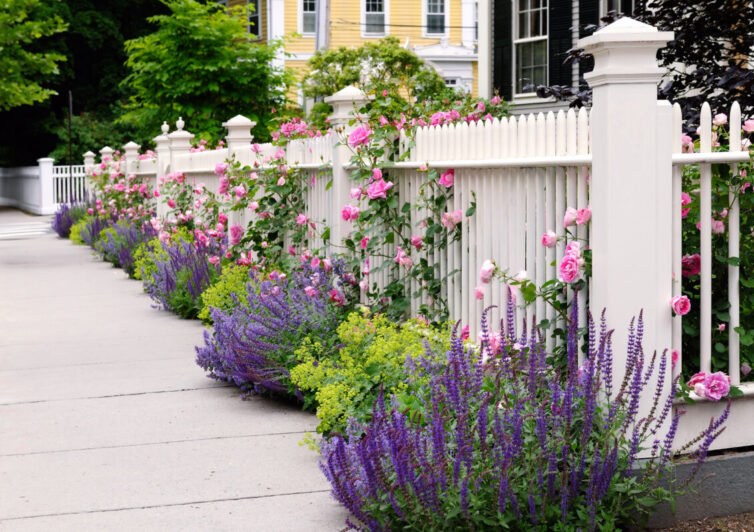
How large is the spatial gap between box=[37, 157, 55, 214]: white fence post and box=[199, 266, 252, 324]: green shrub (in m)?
23.2

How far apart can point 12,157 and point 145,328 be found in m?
34.7

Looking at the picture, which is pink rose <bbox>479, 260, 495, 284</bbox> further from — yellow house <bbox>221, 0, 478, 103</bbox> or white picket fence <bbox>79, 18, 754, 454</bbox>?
yellow house <bbox>221, 0, 478, 103</bbox>

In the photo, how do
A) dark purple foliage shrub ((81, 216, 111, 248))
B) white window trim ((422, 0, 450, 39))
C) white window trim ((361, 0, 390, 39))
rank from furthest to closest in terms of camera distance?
white window trim ((422, 0, 450, 39)) < white window trim ((361, 0, 390, 39)) < dark purple foliage shrub ((81, 216, 111, 248))

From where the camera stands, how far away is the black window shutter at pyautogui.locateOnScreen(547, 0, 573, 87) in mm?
17344

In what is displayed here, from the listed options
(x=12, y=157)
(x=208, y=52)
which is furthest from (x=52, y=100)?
(x=208, y=52)

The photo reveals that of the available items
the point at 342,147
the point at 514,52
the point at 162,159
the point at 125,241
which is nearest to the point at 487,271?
the point at 342,147

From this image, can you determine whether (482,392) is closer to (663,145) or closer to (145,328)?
(663,145)

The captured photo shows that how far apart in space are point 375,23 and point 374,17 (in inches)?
7.5

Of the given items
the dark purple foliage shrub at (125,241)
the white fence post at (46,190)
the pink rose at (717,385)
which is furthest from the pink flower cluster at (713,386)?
the white fence post at (46,190)

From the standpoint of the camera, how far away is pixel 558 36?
57.8 feet

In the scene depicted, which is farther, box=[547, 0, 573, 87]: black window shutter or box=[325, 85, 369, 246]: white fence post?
box=[547, 0, 573, 87]: black window shutter

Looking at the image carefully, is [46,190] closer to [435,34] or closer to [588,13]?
[435,34]

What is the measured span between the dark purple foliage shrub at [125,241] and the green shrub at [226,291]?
193 inches

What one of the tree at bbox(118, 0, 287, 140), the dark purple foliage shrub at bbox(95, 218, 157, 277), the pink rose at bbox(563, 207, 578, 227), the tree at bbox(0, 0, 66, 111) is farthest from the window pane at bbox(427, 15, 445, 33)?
the pink rose at bbox(563, 207, 578, 227)
